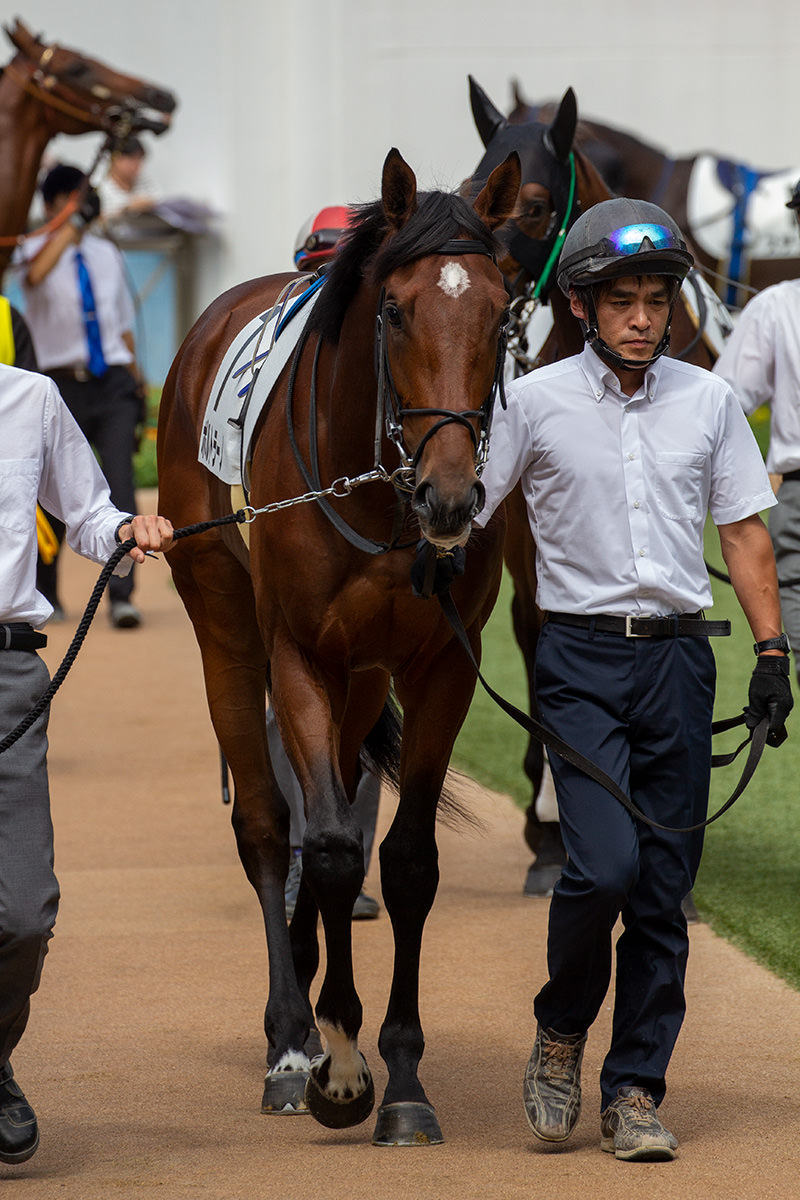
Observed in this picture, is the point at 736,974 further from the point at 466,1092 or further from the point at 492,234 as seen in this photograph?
the point at 492,234

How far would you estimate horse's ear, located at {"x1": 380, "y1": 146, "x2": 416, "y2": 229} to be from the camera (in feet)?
11.3

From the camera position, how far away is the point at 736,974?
4.78m

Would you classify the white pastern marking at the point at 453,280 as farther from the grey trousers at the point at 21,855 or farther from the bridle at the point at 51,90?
the bridle at the point at 51,90

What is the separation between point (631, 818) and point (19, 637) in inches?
52.3

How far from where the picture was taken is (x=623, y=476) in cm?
361

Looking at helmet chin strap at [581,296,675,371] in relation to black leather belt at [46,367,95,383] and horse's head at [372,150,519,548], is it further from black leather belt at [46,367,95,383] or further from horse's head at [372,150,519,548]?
black leather belt at [46,367,95,383]

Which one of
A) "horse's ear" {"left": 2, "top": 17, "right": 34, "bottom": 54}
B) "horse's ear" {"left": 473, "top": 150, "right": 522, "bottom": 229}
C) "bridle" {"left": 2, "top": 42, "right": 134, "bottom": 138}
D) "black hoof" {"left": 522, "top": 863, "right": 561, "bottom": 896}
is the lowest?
"black hoof" {"left": 522, "top": 863, "right": 561, "bottom": 896}

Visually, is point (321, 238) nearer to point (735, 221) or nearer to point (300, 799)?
point (300, 799)

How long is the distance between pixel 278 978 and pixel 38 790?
995mm

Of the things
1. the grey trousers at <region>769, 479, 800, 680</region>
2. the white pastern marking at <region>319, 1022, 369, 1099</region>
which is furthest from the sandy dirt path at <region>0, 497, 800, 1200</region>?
the grey trousers at <region>769, 479, 800, 680</region>

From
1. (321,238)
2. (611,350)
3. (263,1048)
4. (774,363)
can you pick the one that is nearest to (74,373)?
(321,238)

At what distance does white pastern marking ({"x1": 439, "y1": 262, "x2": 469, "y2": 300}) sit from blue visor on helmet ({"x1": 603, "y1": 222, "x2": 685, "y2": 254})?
0.40m

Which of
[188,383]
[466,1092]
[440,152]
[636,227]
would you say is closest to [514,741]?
[188,383]

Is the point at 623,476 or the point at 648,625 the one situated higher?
the point at 623,476
